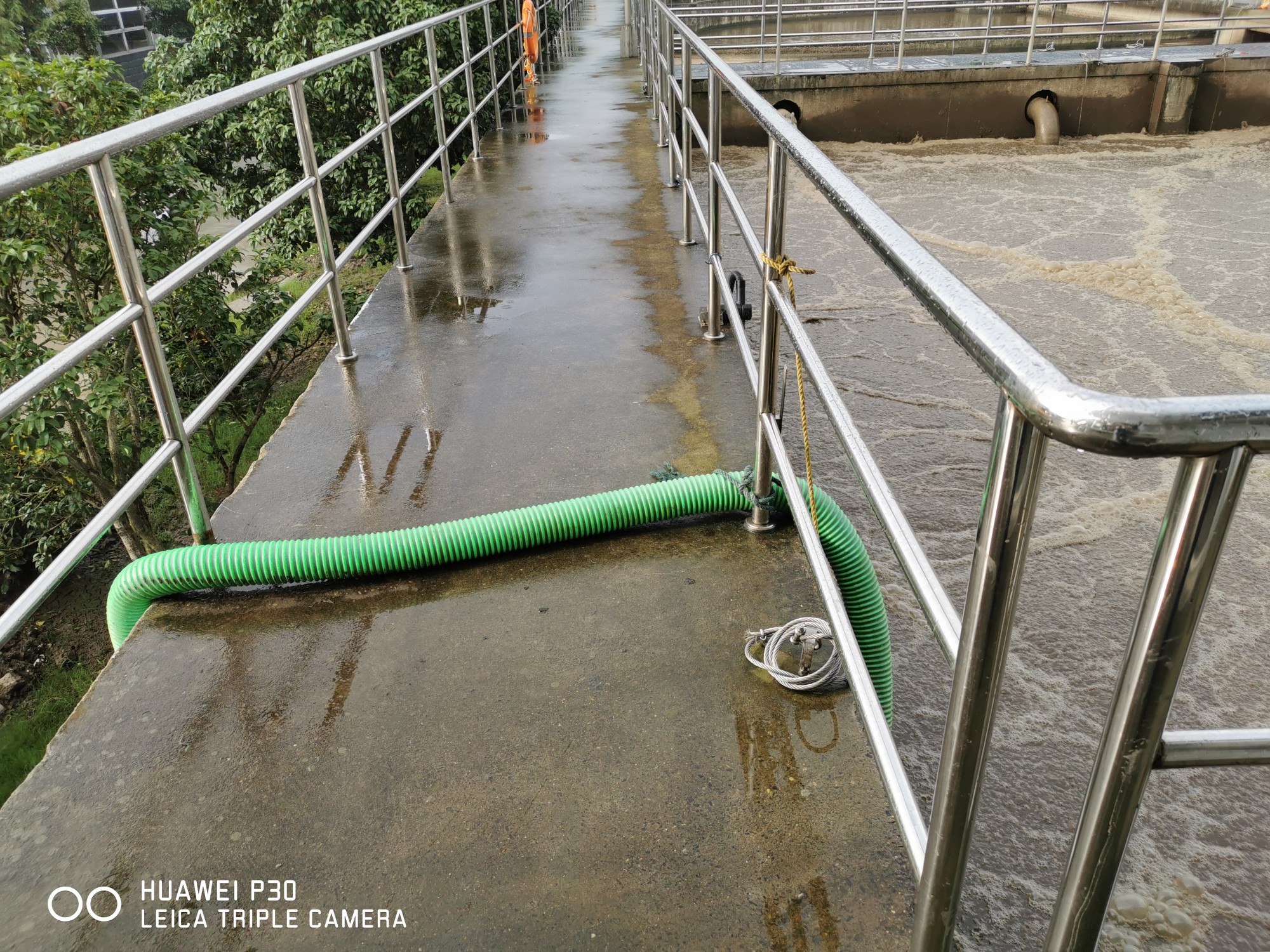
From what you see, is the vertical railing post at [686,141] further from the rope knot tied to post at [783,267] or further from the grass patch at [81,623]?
the grass patch at [81,623]

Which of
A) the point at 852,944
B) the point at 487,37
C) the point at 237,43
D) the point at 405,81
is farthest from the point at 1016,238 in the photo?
the point at 237,43

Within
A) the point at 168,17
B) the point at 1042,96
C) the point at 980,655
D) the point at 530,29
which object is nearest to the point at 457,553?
the point at 980,655

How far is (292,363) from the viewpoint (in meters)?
13.5

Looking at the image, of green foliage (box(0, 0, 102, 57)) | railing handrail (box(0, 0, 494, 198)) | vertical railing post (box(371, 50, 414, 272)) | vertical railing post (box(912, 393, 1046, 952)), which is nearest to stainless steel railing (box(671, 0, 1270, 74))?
vertical railing post (box(371, 50, 414, 272))

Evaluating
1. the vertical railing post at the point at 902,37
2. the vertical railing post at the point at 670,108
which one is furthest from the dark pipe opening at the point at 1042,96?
the vertical railing post at the point at 670,108

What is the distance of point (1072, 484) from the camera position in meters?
4.30

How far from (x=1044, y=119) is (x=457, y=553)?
10.7 metres

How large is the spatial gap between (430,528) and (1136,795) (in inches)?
71.9

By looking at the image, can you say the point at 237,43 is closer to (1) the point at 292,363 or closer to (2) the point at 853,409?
(1) the point at 292,363

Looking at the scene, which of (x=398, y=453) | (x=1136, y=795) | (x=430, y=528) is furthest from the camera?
(x=398, y=453)

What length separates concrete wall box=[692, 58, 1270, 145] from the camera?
11031 mm

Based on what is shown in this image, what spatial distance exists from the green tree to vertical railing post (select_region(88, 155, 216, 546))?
290 centimetres

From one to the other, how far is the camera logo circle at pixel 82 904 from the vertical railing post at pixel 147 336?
3.33 feet

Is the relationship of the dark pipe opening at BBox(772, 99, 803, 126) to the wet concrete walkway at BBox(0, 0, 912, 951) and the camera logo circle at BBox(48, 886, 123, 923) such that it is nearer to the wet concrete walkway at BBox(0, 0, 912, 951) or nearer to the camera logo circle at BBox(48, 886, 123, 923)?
the wet concrete walkway at BBox(0, 0, 912, 951)
